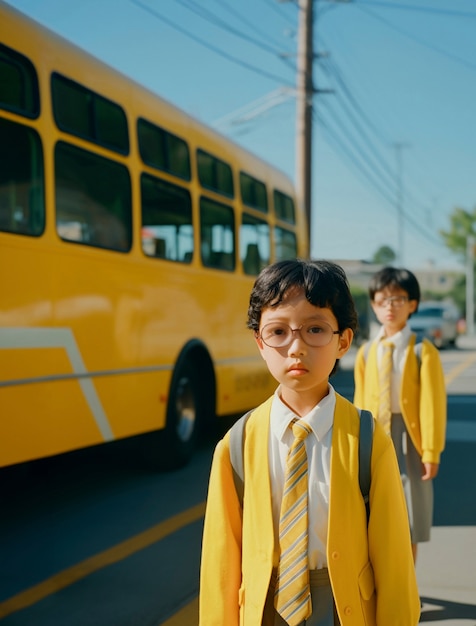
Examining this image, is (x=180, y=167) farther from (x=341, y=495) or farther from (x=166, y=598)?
(x=341, y=495)

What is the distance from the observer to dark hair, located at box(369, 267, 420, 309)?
14.3 feet

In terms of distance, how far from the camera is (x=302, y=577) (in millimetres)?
2219

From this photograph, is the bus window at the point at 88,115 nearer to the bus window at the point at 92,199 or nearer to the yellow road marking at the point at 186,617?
the bus window at the point at 92,199

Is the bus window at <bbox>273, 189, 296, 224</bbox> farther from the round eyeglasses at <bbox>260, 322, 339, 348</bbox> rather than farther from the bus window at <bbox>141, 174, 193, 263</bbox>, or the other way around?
the round eyeglasses at <bbox>260, 322, 339, 348</bbox>

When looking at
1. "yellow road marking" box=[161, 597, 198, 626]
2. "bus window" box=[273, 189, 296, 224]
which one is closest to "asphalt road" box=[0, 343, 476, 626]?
"yellow road marking" box=[161, 597, 198, 626]

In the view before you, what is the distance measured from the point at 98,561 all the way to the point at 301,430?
3351 mm

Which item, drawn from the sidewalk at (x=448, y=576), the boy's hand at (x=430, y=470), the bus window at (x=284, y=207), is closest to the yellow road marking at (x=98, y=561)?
the sidewalk at (x=448, y=576)

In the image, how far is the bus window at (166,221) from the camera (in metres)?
7.57

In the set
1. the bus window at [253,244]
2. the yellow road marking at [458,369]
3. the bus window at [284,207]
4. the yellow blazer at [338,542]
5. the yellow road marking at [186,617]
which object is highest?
the bus window at [284,207]

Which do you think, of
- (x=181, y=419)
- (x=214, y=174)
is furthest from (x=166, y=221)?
(x=181, y=419)

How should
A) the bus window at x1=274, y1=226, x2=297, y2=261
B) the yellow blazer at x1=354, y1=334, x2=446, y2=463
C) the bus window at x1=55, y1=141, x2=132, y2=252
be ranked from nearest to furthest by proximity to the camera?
the yellow blazer at x1=354, y1=334, x2=446, y2=463 < the bus window at x1=55, y1=141, x2=132, y2=252 < the bus window at x1=274, y1=226, x2=297, y2=261

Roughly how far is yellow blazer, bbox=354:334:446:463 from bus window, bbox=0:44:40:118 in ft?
9.45

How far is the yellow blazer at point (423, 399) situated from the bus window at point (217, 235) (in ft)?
15.0

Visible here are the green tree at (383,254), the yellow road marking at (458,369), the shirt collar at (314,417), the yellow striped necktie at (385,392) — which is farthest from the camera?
the green tree at (383,254)
